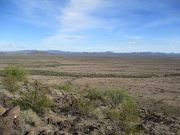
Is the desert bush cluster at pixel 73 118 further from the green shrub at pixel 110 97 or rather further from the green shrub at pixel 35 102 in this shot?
the green shrub at pixel 110 97

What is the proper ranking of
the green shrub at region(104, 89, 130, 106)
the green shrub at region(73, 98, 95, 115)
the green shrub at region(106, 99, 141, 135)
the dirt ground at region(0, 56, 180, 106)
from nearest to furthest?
the green shrub at region(106, 99, 141, 135), the green shrub at region(73, 98, 95, 115), the green shrub at region(104, 89, 130, 106), the dirt ground at region(0, 56, 180, 106)

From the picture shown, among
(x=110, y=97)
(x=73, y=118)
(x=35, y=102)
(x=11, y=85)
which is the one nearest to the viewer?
(x=73, y=118)

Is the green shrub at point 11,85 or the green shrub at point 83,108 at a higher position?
the green shrub at point 11,85

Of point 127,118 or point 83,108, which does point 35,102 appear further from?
point 127,118

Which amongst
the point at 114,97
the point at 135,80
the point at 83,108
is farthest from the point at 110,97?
the point at 135,80

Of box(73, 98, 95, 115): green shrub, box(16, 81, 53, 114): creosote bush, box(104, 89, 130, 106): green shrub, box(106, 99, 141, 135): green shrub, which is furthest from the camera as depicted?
box(104, 89, 130, 106): green shrub

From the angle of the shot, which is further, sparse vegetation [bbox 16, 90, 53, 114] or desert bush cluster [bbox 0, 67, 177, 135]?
sparse vegetation [bbox 16, 90, 53, 114]

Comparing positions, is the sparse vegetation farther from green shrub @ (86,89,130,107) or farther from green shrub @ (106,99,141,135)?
green shrub @ (86,89,130,107)

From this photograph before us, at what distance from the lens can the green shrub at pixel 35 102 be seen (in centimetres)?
1706

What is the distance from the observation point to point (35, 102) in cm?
1750

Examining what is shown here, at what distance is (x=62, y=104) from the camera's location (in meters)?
20.2

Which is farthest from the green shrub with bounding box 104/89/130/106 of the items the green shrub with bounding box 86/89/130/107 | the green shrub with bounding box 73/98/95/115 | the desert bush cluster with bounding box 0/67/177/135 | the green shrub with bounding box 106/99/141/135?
the green shrub with bounding box 106/99/141/135

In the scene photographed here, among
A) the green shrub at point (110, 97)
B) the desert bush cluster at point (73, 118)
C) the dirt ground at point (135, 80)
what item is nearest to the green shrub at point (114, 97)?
the green shrub at point (110, 97)

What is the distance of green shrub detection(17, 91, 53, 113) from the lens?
1706 cm
